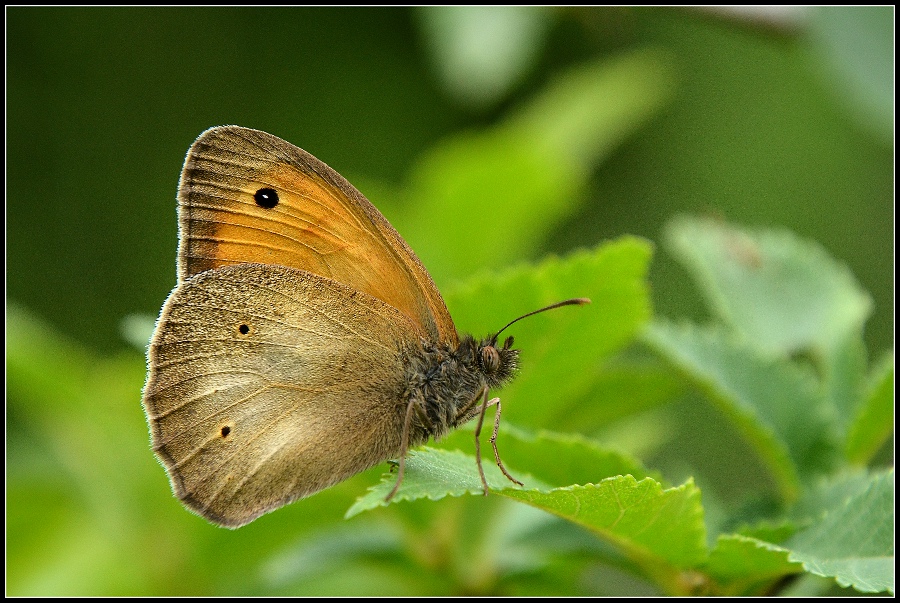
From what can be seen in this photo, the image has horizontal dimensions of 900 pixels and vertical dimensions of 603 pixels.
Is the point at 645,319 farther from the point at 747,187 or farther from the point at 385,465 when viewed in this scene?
the point at 747,187

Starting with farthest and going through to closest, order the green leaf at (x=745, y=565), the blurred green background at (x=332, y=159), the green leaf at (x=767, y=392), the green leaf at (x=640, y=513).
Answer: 1. the blurred green background at (x=332, y=159)
2. the green leaf at (x=767, y=392)
3. the green leaf at (x=745, y=565)
4. the green leaf at (x=640, y=513)

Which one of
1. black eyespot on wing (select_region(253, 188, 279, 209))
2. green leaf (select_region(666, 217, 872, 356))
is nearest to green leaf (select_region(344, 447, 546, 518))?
black eyespot on wing (select_region(253, 188, 279, 209))

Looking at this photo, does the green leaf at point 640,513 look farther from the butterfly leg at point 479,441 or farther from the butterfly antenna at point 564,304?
the butterfly antenna at point 564,304

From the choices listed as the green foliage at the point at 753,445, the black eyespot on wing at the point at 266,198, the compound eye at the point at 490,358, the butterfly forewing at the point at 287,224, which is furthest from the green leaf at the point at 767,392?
the black eyespot on wing at the point at 266,198

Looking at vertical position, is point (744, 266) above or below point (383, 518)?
above

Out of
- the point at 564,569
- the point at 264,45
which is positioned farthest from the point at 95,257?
the point at 564,569
